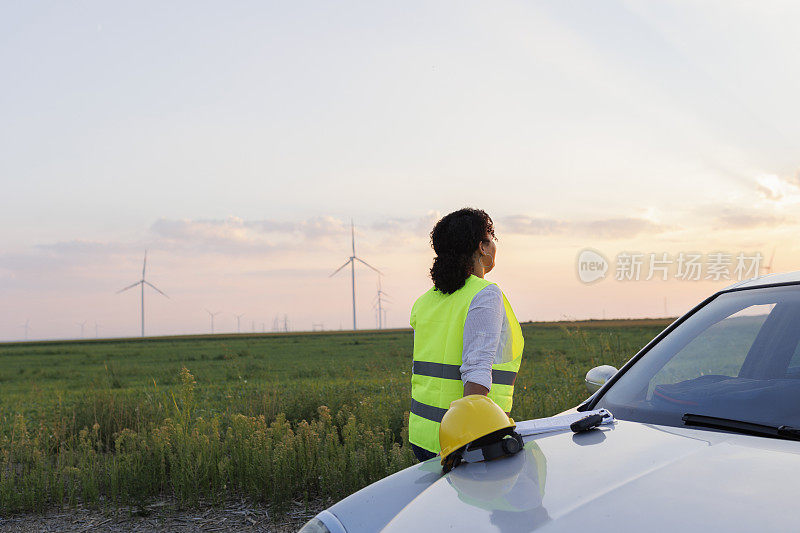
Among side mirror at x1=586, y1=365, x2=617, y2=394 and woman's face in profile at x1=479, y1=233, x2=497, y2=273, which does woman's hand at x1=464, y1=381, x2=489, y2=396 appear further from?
woman's face in profile at x1=479, y1=233, x2=497, y2=273

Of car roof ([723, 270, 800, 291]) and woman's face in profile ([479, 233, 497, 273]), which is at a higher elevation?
woman's face in profile ([479, 233, 497, 273])

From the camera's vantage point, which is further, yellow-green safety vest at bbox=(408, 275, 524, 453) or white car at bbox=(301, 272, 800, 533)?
yellow-green safety vest at bbox=(408, 275, 524, 453)

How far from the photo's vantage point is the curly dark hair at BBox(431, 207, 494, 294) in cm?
338

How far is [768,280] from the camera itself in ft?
9.86

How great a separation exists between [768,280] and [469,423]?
172 cm

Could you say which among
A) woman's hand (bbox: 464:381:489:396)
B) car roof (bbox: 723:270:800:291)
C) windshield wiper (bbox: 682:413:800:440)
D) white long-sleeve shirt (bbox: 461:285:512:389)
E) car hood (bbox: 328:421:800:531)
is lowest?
car hood (bbox: 328:421:800:531)

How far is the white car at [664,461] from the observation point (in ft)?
5.37

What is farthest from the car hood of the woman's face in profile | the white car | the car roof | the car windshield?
the woman's face in profile

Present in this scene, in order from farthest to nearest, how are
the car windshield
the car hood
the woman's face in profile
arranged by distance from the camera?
the woman's face in profile → the car windshield → the car hood

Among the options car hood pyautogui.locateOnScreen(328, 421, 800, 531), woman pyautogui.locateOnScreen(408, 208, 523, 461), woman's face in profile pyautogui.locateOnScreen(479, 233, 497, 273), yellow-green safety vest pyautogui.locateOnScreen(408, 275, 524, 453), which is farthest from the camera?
woman's face in profile pyautogui.locateOnScreen(479, 233, 497, 273)

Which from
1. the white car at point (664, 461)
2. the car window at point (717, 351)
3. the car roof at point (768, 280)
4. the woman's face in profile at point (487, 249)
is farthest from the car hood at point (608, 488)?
the woman's face in profile at point (487, 249)

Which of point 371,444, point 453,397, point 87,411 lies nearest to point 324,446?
point 371,444

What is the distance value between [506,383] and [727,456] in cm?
147

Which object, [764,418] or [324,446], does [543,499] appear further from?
[324,446]
